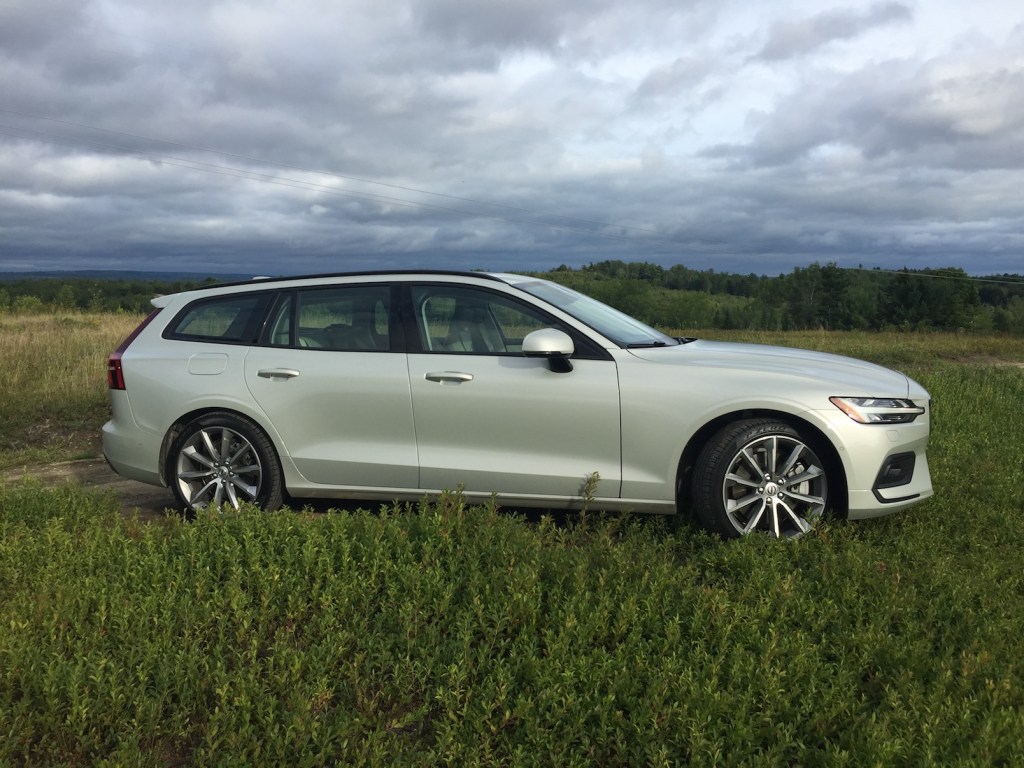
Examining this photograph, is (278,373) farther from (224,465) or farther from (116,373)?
(116,373)

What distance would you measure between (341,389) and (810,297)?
102 m

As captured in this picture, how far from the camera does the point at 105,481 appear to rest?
7.45m

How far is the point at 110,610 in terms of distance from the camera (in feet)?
12.1

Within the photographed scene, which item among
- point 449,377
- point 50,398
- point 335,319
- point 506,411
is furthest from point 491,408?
point 50,398

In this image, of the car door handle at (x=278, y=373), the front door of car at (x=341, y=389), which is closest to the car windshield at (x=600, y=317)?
the front door of car at (x=341, y=389)

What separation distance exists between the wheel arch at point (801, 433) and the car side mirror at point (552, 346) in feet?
2.95

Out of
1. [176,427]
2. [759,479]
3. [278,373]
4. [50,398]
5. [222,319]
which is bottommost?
[759,479]

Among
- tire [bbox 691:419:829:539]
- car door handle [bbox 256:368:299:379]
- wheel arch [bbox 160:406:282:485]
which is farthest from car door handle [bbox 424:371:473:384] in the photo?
tire [bbox 691:419:829:539]

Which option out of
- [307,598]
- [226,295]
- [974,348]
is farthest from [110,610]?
[974,348]

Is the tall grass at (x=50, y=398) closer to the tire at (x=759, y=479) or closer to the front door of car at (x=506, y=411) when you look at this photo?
the front door of car at (x=506, y=411)

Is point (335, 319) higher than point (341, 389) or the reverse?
higher

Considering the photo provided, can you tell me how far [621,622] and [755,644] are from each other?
1.87 feet

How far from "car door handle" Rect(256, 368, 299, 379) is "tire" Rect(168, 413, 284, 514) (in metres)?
0.35

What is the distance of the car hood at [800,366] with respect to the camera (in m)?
4.75
